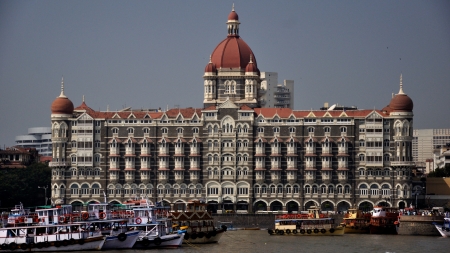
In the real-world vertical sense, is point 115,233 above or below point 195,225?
below

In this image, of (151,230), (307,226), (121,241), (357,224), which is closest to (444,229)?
(357,224)

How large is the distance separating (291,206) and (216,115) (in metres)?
17.4

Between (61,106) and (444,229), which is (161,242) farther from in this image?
(61,106)

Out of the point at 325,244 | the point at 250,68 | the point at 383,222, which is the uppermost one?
the point at 250,68

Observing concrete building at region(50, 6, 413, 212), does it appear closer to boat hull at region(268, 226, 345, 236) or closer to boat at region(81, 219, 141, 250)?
boat hull at region(268, 226, 345, 236)

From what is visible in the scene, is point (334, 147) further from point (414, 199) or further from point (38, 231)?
point (38, 231)

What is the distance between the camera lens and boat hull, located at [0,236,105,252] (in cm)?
12700

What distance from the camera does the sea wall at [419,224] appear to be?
158500 millimetres

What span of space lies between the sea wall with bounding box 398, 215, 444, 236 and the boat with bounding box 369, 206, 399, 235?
121 inches

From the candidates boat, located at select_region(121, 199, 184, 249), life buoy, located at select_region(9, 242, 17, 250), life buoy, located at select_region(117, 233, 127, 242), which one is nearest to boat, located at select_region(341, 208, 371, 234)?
boat, located at select_region(121, 199, 184, 249)

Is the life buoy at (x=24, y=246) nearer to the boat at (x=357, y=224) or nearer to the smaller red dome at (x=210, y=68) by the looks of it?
the boat at (x=357, y=224)

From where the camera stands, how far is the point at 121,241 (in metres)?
130

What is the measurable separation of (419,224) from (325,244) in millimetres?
20595

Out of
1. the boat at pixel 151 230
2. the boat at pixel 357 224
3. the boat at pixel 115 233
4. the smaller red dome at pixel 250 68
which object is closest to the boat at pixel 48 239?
the boat at pixel 115 233
